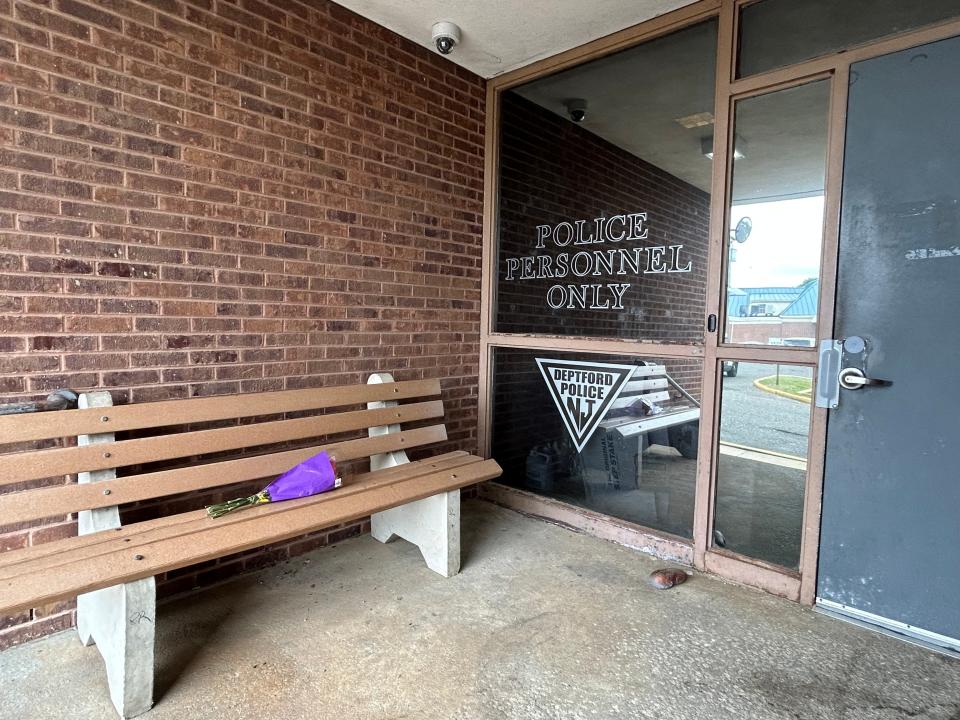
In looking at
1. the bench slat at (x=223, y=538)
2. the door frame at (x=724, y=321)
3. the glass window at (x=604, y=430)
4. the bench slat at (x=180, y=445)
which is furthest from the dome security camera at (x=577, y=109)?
the bench slat at (x=223, y=538)

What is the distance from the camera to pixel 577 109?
3.57m

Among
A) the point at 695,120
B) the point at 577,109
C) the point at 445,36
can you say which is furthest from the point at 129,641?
the point at 577,109

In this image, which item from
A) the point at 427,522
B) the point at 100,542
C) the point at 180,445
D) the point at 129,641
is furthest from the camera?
the point at 427,522

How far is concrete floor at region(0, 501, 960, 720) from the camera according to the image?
76.4 inches

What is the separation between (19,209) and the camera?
7.00 feet

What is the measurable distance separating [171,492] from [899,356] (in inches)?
120

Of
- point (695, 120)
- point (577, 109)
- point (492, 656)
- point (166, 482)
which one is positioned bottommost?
point (492, 656)

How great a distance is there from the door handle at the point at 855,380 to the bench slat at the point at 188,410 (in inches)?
81.4

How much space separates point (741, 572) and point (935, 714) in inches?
36.2

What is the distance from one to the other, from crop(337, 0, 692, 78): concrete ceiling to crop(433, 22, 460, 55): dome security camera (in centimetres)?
3

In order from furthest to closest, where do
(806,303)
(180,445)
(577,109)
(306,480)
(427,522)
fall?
(577,109) < (427,522) < (806,303) < (306,480) < (180,445)

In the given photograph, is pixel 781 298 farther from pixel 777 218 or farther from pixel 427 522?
pixel 427 522

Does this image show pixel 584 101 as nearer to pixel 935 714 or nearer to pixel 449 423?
pixel 449 423

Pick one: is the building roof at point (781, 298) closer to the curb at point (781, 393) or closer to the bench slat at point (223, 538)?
the curb at point (781, 393)
